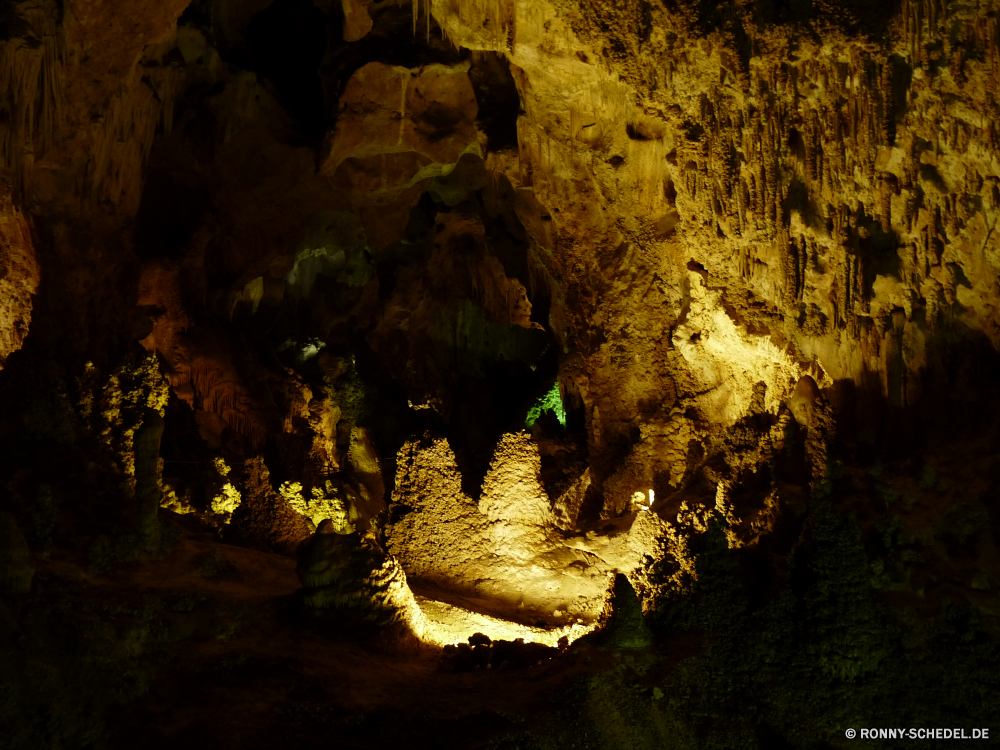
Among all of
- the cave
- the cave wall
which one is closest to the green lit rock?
the cave

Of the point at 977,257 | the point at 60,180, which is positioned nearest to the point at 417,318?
the point at 60,180

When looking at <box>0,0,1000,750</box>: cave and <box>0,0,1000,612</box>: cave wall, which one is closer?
<box>0,0,1000,750</box>: cave

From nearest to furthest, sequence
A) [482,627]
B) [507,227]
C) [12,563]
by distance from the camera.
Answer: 1. [12,563]
2. [482,627]
3. [507,227]

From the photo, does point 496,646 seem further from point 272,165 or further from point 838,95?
point 272,165

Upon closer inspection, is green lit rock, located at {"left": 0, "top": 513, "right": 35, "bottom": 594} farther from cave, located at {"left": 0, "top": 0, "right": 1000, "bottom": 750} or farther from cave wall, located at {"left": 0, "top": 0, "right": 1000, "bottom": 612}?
cave wall, located at {"left": 0, "top": 0, "right": 1000, "bottom": 612}

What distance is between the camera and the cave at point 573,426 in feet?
25.7

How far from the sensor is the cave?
25.7ft

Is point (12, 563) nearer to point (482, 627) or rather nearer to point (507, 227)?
point (482, 627)

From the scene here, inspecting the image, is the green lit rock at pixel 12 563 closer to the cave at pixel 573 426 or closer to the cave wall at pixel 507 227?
the cave at pixel 573 426

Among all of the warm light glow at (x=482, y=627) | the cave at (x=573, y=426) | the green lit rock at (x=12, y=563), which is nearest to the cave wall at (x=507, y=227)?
the cave at (x=573, y=426)

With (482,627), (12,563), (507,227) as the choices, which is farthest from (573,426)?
(12,563)

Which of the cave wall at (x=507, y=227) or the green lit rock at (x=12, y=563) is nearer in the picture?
the green lit rock at (x=12, y=563)

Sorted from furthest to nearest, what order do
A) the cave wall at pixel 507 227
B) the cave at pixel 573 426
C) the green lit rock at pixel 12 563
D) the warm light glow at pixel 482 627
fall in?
the warm light glow at pixel 482 627, the cave wall at pixel 507 227, the green lit rock at pixel 12 563, the cave at pixel 573 426

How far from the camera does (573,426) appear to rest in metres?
16.9
